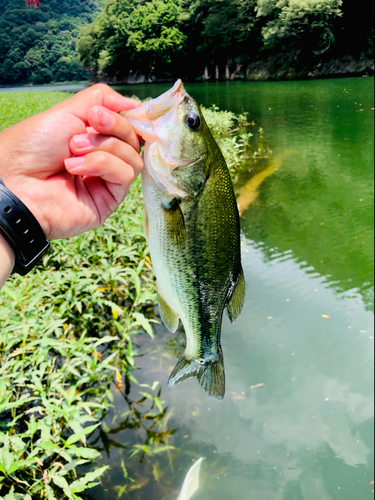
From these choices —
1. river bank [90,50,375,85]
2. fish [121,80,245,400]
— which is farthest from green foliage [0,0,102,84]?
river bank [90,50,375,85]

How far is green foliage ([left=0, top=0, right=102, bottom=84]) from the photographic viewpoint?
4082 millimetres

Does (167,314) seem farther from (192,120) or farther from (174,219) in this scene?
(192,120)

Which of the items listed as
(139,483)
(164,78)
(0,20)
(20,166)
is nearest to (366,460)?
(139,483)

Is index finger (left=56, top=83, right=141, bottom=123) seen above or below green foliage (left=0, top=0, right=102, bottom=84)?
below

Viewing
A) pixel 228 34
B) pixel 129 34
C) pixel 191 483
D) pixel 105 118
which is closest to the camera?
pixel 105 118

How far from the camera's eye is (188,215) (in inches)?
43.5

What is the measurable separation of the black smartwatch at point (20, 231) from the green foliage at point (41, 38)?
393cm

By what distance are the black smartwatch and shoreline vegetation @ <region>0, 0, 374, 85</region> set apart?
3.95 m

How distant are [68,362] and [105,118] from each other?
200 cm

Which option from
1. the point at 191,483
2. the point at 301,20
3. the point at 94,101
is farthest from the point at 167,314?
the point at 301,20

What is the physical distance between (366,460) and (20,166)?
325cm

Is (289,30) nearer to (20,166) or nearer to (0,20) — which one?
(0,20)

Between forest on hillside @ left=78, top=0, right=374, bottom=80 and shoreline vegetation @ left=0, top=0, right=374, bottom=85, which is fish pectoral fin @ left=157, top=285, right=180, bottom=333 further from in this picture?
forest on hillside @ left=78, top=0, right=374, bottom=80

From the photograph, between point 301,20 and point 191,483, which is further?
point 301,20
